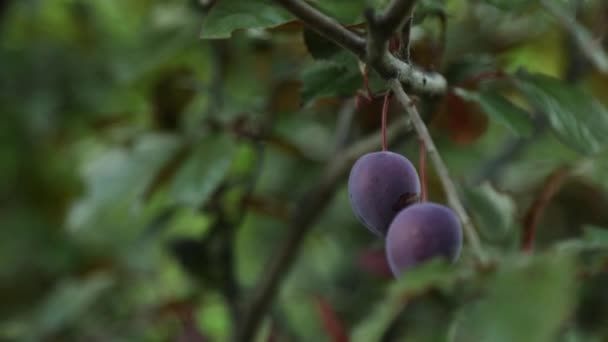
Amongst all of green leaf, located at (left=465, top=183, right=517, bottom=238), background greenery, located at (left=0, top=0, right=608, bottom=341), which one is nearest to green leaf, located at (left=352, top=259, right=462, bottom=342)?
background greenery, located at (left=0, top=0, right=608, bottom=341)

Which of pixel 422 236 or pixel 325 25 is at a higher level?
pixel 325 25

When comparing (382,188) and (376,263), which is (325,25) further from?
(376,263)

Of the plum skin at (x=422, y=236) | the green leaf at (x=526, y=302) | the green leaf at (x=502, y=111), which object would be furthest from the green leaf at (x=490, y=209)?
the green leaf at (x=526, y=302)

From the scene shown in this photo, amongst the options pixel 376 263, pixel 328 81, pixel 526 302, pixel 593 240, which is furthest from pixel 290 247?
pixel 526 302

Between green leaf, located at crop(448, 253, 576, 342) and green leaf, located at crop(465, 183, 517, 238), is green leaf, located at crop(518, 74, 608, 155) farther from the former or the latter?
green leaf, located at crop(448, 253, 576, 342)

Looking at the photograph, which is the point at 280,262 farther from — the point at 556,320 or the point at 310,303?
the point at 556,320

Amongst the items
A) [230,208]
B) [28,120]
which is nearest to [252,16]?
[230,208]
